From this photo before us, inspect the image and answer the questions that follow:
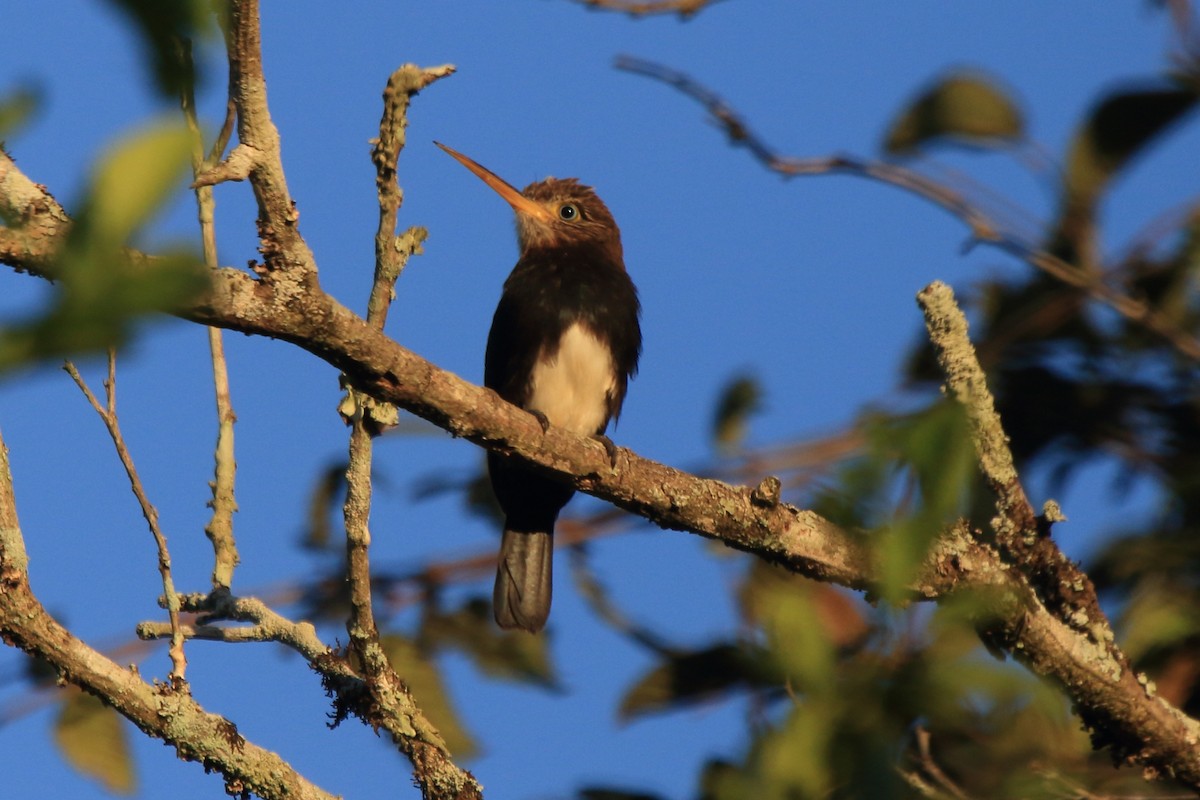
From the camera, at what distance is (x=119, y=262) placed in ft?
2.23

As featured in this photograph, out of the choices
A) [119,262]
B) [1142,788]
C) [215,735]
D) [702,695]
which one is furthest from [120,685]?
[1142,788]

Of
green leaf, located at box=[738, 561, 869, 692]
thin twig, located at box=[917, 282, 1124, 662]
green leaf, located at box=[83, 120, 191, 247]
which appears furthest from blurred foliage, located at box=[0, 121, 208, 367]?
thin twig, located at box=[917, 282, 1124, 662]

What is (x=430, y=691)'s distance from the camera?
324 centimetres

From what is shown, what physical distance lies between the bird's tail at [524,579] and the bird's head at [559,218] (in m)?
1.45

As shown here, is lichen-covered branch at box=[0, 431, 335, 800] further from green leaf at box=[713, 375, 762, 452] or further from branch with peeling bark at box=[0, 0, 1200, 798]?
green leaf at box=[713, 375, 762, 452]

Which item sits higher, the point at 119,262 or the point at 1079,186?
the point at 1079,186

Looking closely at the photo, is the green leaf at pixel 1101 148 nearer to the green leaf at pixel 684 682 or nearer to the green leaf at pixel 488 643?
the green leaf at pixel 684 682

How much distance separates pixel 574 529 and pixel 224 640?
191 centimetres

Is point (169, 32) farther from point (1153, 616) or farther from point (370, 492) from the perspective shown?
point (1153, 616)

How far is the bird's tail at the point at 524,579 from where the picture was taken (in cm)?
519

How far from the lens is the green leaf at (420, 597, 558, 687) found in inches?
148

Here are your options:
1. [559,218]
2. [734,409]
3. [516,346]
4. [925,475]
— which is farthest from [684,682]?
[559,218]

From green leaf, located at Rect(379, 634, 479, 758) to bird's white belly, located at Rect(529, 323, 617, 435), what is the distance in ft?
5.83

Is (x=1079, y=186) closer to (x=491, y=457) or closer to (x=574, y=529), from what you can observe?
(x=574, y=529)
